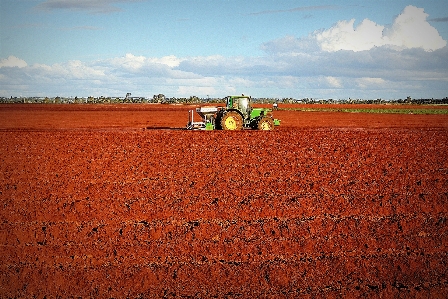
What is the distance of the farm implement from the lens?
997 inches

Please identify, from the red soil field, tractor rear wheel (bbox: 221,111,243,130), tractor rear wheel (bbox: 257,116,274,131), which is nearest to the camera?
the red soil field

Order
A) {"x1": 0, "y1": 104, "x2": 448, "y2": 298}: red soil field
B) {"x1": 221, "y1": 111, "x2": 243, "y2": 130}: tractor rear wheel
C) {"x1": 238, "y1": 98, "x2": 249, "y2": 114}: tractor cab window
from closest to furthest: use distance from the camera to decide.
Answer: {"x1": 0, "y1": 104, "x2": 448, "y2": 298}: red soil field, {"x1": 221, "y1": 111, "x2": 243, "y2": 130}: tractor rear wheel, {"x1": 238, "y1": 98, "x2": 249, "y2": 114}: tractor cab window

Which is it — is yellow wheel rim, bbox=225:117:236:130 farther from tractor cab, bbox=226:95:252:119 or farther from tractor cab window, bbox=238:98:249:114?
tractor cab window, bbox=238:98:249:114

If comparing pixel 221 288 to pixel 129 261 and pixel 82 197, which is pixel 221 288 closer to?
pixel 129 261

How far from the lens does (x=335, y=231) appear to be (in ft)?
28.8

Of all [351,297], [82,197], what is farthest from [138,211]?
[351,297]

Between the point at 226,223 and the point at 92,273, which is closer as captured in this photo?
the point at 92,273

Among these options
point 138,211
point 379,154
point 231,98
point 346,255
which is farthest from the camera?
point 231,98

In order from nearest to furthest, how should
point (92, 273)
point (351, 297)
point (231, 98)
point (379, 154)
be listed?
point (351, 297), point (92, 273), point (379, 154), point (231, 98)

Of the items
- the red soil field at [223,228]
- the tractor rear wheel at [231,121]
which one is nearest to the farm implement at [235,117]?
the tractor rear wheel at [231,121]

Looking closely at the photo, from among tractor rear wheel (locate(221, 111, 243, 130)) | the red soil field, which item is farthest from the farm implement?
the red soil field

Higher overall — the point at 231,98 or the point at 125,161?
the point at 231,98

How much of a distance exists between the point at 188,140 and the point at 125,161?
6.39m

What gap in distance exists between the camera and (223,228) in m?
8.82
